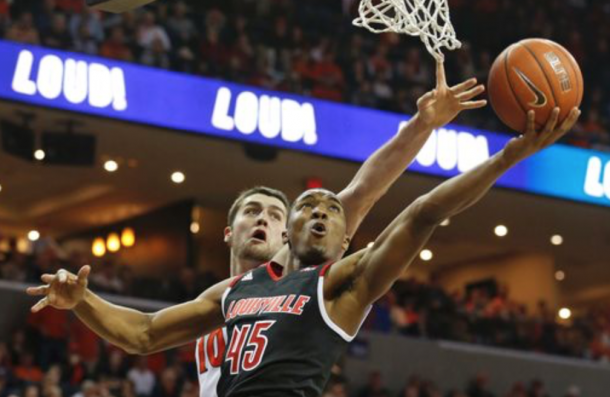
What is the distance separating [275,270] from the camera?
204 inches

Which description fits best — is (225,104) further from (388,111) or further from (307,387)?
(307,387)

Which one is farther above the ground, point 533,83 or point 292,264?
point 533,83

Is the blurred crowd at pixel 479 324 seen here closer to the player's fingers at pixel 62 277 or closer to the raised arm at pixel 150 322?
the raised arm at pixel 150 322

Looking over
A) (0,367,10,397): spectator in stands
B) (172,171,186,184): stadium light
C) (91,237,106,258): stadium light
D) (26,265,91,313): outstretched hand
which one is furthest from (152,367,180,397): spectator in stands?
(26,265,91,313): outstretched hand

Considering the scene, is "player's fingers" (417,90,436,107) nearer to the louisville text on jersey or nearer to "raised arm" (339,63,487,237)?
"raised arm" (339,63,487,237)

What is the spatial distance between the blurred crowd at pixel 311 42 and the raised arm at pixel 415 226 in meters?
11.0

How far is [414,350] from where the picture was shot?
19.0m

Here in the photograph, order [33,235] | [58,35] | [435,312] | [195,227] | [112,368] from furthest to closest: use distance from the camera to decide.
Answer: [33,235], [195,227], [435,312], [58,35], [112,368]

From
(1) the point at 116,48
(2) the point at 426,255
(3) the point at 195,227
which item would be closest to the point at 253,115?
(1) the point at 116,48

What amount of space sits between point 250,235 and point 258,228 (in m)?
0.05

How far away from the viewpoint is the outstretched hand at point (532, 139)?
441cm

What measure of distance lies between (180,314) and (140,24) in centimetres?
1282

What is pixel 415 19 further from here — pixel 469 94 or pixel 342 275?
pixel 342 275

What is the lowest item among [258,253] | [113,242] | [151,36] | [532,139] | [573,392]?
[573,392]
